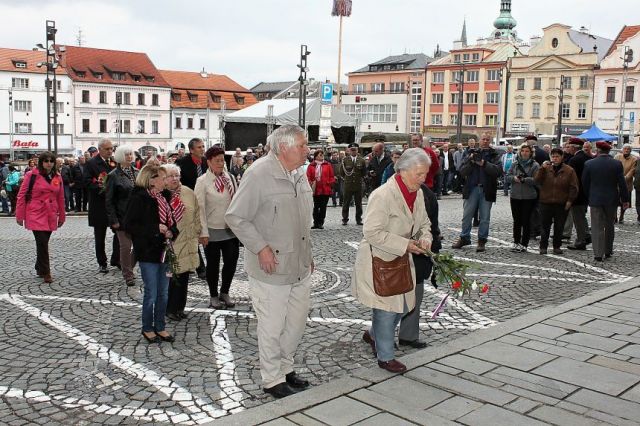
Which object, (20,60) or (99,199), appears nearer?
(99,199)

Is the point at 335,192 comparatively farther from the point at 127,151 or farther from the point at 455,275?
the point at 455,275

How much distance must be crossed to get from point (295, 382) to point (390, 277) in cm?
107

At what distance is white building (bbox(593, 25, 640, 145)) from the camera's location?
2467 inches

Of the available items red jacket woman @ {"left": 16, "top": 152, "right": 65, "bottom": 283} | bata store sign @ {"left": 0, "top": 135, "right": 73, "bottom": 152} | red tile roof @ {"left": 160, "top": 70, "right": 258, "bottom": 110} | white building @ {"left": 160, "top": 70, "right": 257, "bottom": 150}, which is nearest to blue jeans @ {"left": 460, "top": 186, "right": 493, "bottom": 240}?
red jacket woman @ {"left": 16, "top": 152, "right": 65, "bottom": 283}

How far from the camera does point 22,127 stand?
66938 mm

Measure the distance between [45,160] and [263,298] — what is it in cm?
538

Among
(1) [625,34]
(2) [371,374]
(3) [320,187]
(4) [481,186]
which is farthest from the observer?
(1) [625,34]

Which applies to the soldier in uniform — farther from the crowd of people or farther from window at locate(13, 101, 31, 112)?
window at locate(13, 101, 31, 112)

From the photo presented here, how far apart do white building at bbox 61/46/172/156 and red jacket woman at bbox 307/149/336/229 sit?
191ft

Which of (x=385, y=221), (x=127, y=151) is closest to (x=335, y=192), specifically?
(x=127, y=151)

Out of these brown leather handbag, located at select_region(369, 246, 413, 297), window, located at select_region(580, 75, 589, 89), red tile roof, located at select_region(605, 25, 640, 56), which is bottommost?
brown leather handbag, located at select_region(369, 246, 413, 297)

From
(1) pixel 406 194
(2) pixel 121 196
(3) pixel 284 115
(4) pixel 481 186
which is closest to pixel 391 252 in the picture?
(1) pixel 406 194

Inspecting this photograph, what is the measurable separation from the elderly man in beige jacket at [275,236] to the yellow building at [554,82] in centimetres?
6764

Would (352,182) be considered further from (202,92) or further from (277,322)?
(202,92)
